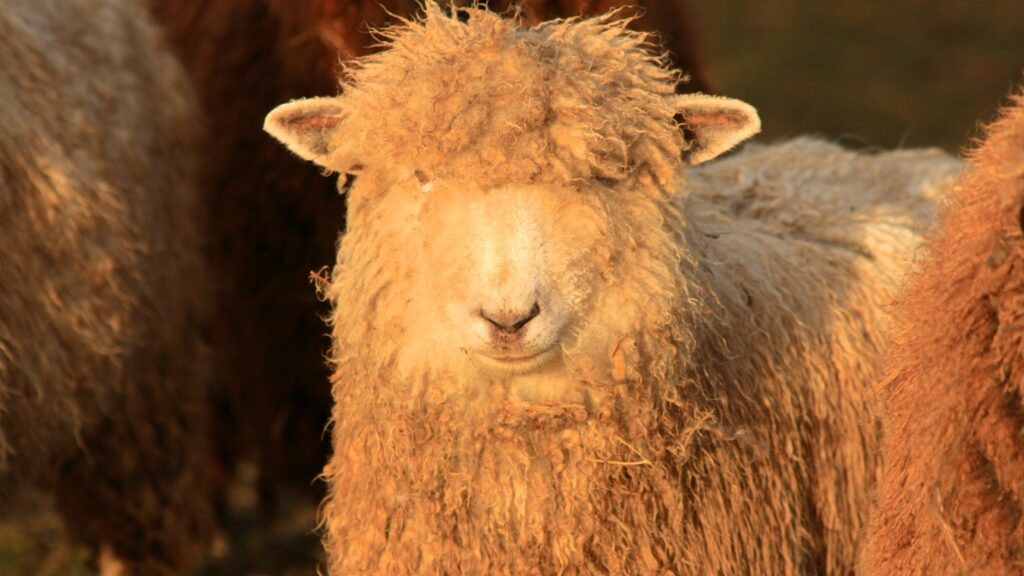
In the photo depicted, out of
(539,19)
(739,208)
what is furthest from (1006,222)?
(539,19)

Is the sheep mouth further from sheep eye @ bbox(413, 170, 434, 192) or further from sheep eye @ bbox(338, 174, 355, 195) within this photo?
sheep eye @ bbox(338, 174, 355, 195)

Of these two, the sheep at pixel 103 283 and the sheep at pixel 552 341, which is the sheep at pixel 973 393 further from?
the sheep at pixel 103 283

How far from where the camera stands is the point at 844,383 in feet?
12.1

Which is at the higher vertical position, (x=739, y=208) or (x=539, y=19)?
(x=539, y=19)

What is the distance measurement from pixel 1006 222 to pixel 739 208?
1.42m

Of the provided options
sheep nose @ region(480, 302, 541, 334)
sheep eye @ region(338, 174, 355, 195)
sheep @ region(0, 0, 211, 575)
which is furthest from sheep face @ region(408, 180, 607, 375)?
sheep @ region(0, 0, 211, 575)

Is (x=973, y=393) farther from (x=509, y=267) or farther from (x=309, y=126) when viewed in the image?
(x=309, y=126)

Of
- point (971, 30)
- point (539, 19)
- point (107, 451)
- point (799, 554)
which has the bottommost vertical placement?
point (971, 30)

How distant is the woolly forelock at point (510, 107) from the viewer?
313cm

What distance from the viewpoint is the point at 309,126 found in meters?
3.46

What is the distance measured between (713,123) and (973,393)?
0.93 metres

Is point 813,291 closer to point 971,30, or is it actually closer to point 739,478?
point 739,478

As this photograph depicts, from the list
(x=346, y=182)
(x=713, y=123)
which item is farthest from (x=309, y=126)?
(x=346, y=182)

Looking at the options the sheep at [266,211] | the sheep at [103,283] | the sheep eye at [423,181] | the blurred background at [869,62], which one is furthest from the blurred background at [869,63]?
the sheep eye at [423,181]
